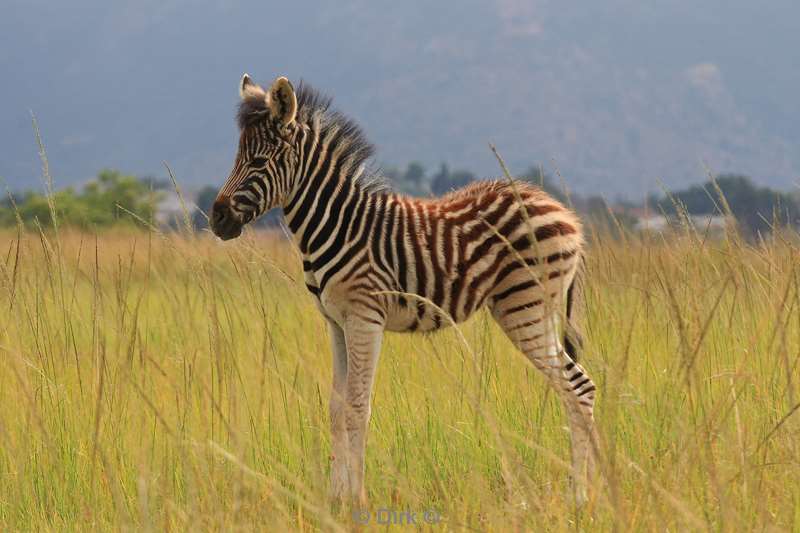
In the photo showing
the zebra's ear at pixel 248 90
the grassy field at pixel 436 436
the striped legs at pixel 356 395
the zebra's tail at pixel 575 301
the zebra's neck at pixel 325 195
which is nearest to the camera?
the grassy field at pixel 436 436

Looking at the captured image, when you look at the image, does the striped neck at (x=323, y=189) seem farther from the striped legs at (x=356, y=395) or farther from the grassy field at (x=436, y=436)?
the striped legs at (x=356, y=395)

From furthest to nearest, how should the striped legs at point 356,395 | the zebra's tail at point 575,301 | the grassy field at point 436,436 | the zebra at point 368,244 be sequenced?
the zebra's tail at point 575,301
the zebra at point 368,244
the striped legs at point 356,395
the grassy field at point 436,436

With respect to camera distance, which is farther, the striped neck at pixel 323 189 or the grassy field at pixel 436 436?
the striped neck at pixel 323 189

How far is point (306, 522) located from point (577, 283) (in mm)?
2127

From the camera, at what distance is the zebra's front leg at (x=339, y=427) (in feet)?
15.3

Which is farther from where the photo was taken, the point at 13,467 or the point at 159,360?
the point at 159,360

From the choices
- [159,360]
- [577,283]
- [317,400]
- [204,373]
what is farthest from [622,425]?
[159,360]

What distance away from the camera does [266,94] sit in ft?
16.5

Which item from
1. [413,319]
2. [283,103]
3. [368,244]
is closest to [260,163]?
[283,103]

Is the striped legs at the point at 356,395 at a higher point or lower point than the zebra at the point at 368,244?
lower

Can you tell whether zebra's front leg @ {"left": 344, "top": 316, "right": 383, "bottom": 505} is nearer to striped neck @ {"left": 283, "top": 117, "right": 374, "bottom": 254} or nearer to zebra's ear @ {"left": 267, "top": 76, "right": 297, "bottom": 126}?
striped neck @ {"left": 283, "top": 117, "right": 374, "bottom": 254}

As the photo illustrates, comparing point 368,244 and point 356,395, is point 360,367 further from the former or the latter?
point 368,244

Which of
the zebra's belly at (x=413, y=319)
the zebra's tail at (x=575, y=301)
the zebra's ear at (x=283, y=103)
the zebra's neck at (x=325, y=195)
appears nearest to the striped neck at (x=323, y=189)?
the zebra's neck at (x=325, y=195)

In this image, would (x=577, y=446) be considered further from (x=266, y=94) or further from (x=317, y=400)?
(x=266, y=94)
